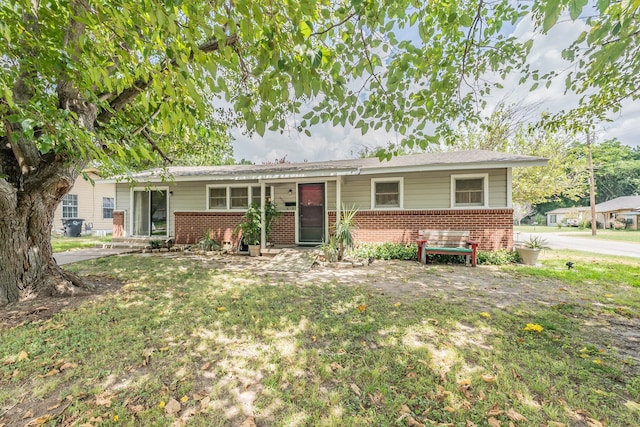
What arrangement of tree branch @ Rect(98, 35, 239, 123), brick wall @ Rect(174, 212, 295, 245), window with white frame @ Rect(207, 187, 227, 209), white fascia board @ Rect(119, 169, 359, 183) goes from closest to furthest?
tree branch @ Rect(98, 35, 239, 123) → white fascia board @ Rect(119, 169, 359, 183) → brick wall @ Rect(174, 212, 295, 245) → window with white frame @ Rect(207, 187, 227, 209)

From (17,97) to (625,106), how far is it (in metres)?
9.33

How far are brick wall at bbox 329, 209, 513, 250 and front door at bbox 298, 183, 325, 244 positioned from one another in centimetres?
57

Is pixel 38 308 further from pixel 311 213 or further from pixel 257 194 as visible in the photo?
pixel 311 213

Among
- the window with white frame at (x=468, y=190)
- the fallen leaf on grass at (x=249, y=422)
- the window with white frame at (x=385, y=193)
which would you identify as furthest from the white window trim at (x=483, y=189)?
the fallen leaf on grass at (x=249, y=422)

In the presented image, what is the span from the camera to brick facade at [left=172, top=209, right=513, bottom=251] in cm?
786

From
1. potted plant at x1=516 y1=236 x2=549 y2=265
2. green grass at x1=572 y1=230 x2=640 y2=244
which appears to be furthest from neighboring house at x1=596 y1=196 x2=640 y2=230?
potted plant at x1=516 y1=236 x2=549 y2=265

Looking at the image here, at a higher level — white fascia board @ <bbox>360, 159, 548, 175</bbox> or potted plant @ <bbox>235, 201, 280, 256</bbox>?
white fascia board @ <bbox>360, 159, 548, 175</bbox>

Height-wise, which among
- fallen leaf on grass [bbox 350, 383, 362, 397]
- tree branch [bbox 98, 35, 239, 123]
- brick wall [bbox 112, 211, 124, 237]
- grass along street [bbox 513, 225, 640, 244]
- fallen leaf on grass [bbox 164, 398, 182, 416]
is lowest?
grass along street [bbox 513, 225, 640, 244]

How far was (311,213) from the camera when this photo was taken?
31.4 feet

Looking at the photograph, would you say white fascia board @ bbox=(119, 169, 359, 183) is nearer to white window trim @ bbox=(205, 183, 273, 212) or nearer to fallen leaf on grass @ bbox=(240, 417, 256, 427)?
white window trim @ bbox=(205, 183, 273, 212)

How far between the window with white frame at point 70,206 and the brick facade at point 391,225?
11.9 m

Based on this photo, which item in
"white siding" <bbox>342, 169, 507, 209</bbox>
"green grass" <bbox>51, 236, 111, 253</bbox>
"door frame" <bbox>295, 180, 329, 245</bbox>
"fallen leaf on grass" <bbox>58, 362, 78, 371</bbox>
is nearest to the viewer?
"fallen leaf on grass" <bbox>58, 362, 78, 371</bbox>

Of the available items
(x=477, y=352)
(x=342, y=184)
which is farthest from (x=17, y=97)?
(x=342, y=184)

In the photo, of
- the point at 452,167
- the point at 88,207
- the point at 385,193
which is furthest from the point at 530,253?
the point at 88,207
